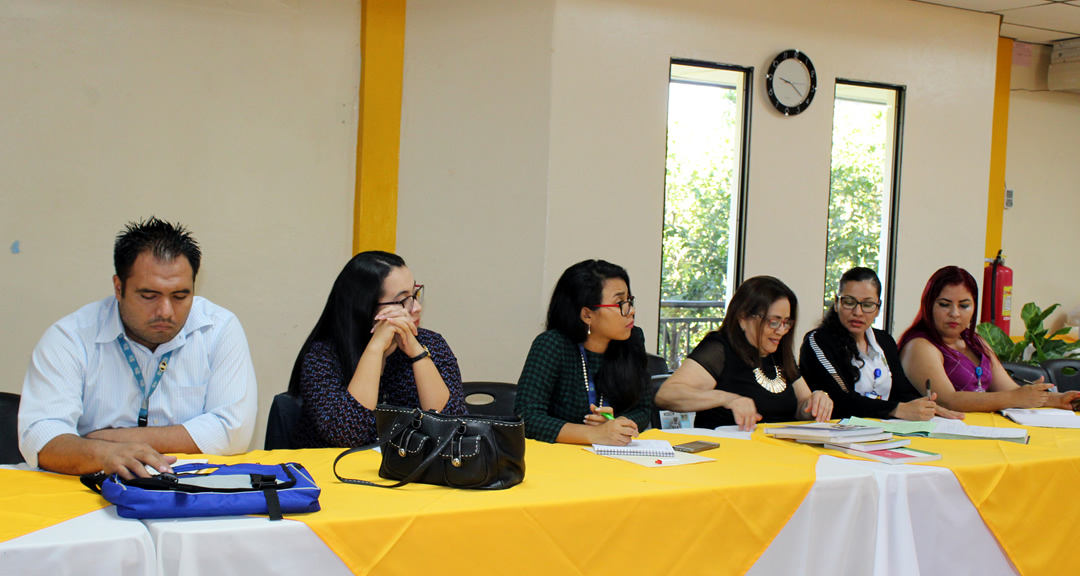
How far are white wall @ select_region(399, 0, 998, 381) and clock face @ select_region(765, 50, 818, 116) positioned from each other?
0.07m

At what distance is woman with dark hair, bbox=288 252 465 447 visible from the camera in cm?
245

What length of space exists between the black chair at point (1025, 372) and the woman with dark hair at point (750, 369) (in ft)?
4.95

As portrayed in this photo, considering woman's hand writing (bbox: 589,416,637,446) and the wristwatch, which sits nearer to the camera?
woman's hand writing (bbox: 589,416,637,446)

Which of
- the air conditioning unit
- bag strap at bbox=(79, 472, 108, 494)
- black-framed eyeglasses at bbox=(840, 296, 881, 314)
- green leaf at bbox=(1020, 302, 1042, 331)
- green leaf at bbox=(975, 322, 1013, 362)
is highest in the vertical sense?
the air conditioning unit

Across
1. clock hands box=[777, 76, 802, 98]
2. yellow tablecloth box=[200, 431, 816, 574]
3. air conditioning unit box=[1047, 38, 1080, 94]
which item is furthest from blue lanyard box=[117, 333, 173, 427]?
air conditioning unit box=[1047, 38, 1080, 94]

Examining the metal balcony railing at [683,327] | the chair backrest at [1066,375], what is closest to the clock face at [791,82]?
the metal balcony railing at [683,327]

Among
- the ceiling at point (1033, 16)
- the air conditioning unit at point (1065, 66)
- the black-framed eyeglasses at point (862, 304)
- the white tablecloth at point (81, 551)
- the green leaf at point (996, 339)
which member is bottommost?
the white tablecloth at point (81, 551)

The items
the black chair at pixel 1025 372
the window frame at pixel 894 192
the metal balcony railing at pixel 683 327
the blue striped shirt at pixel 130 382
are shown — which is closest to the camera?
the blue striped shirt at pixel 130 382

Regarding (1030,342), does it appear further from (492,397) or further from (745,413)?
(492,397)

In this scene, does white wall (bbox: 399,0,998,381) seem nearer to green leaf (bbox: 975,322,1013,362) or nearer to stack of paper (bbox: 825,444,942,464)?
green leaf (bbox: 975,322,1013,362)

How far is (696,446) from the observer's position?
243 cm

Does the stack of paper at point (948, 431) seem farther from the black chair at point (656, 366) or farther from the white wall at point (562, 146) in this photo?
the white wall at point (562, 146)

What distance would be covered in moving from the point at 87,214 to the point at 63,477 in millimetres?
2307

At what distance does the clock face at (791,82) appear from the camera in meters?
5.01
